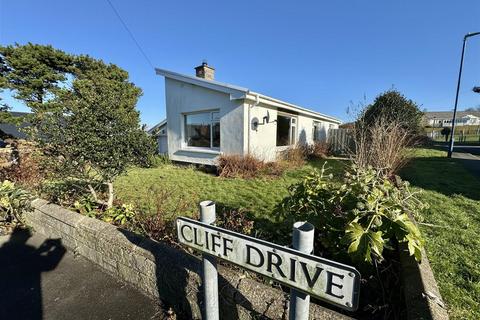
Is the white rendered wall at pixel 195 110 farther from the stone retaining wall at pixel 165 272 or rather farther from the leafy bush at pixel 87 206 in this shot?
the stone retaining wall at pixel 165 272

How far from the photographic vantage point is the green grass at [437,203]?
2.19 meters

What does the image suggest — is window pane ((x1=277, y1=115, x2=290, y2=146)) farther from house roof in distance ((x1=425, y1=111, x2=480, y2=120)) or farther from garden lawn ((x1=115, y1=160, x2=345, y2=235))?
house roof in distance ((x1=425, y1=111, x2=480, y2=120))

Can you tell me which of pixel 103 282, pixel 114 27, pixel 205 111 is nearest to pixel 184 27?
pixel 114 27

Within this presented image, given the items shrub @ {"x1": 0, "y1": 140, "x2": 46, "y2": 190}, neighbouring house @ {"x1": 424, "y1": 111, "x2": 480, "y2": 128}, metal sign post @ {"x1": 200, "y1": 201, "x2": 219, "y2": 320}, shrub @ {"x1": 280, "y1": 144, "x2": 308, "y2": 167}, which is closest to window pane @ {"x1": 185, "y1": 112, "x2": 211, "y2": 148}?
shrub @ {"x1": 280, "y1": 144, "x2": 308, "y2": 167}

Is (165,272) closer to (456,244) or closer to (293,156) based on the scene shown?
(456,244)

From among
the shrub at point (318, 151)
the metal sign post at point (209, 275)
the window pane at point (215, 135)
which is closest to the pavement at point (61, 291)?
the metal sign post at point (209, 275)

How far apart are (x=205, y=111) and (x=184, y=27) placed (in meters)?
4.30

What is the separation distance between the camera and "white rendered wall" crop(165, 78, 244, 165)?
8.80 m

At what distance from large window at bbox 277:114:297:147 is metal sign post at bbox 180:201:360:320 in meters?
10.5

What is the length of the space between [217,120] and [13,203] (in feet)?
22.4

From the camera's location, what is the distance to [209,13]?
9.51 meters

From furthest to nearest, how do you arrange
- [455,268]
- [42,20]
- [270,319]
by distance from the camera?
[42,20], [455,268], [270,319]

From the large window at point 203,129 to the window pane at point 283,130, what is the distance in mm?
3442

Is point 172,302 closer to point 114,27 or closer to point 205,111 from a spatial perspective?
point 205,111
